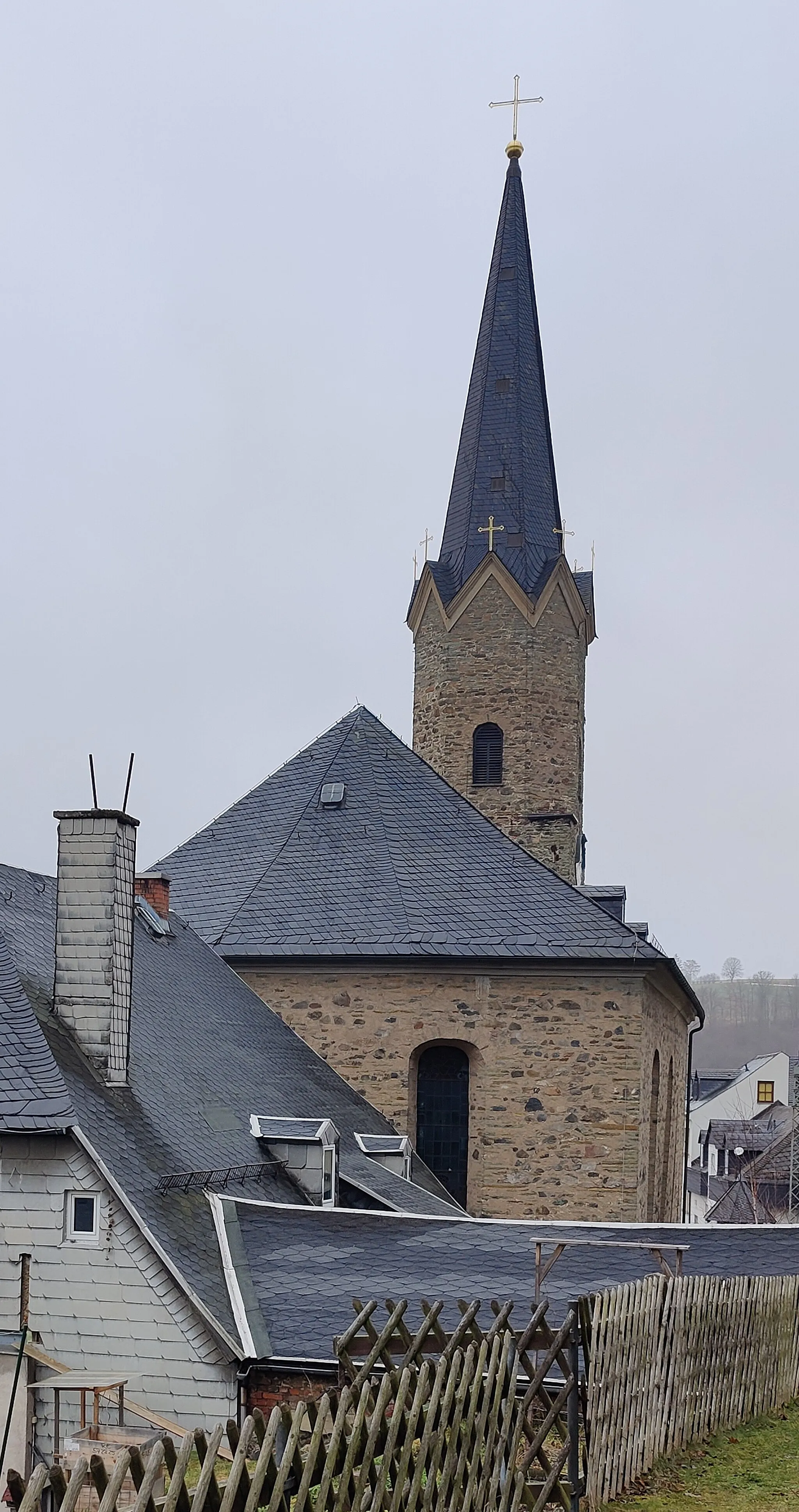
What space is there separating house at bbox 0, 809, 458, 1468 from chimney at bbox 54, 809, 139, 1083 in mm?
16

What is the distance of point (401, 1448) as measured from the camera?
6.08 metres

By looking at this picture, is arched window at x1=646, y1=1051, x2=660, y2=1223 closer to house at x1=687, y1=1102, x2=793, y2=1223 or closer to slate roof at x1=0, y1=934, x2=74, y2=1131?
slate roof at x1=0, y1=934, x2=74, y2=1131

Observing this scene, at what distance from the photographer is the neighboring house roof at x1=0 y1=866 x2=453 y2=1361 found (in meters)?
12.3

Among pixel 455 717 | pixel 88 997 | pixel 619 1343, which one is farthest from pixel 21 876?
pixel 455 717

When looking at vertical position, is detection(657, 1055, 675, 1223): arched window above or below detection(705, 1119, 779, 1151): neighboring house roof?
above

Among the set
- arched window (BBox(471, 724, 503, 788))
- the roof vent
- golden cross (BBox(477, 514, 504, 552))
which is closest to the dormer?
the roof vent

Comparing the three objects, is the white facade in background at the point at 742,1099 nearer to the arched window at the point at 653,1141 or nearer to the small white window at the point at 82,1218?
the arched window at the point at 653,1141

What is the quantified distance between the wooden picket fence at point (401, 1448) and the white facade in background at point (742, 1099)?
6665 centimetres

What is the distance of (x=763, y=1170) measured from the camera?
52031mm

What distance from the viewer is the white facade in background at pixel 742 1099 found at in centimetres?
7306

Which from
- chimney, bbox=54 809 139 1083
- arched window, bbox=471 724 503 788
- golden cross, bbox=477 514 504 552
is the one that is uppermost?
golden cross, bbox=477 514 504 552

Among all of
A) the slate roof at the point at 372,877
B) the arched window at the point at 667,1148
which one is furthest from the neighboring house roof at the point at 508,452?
the arched window at the point at 667,1148

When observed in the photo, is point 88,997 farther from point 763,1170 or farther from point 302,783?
point 763,1170

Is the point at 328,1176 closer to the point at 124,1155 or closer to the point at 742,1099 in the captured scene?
the point at 124,1155
